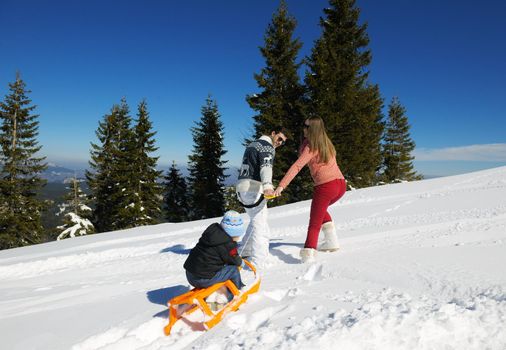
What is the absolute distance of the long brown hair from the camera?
187 inches

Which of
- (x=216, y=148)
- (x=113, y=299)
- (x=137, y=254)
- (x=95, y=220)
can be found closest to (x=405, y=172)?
(x=216, y=148)

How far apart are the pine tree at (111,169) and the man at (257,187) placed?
78.2 ft

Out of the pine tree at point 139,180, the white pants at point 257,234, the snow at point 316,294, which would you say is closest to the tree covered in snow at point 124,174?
the pine tree at point 139,180

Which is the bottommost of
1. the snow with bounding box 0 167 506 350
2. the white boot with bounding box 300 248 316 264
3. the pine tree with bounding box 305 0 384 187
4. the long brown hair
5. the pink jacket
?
the snow with bounding box 0 167 506 350

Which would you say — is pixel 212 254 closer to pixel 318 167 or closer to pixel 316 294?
pixel 316 294

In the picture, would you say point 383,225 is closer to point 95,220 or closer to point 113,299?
point 113,299

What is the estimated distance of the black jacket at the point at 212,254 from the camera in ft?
11.7

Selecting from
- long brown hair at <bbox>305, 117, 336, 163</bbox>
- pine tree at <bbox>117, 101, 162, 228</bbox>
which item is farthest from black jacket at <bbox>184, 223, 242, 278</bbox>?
pine tree at <bbox>117, 101, 162, 228</bbox>

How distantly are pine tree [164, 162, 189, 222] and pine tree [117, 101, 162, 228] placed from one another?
7.84 feet

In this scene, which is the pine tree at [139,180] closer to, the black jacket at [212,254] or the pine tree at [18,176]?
the pine tree at [18,176]

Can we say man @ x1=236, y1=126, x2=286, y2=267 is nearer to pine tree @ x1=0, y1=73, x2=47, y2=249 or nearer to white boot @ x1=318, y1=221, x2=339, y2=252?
white boot @ x1=318, y1=221, x2=339, y2=252

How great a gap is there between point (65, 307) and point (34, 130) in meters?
26.1

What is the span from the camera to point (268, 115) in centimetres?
2166

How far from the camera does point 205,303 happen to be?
3.33 metres
